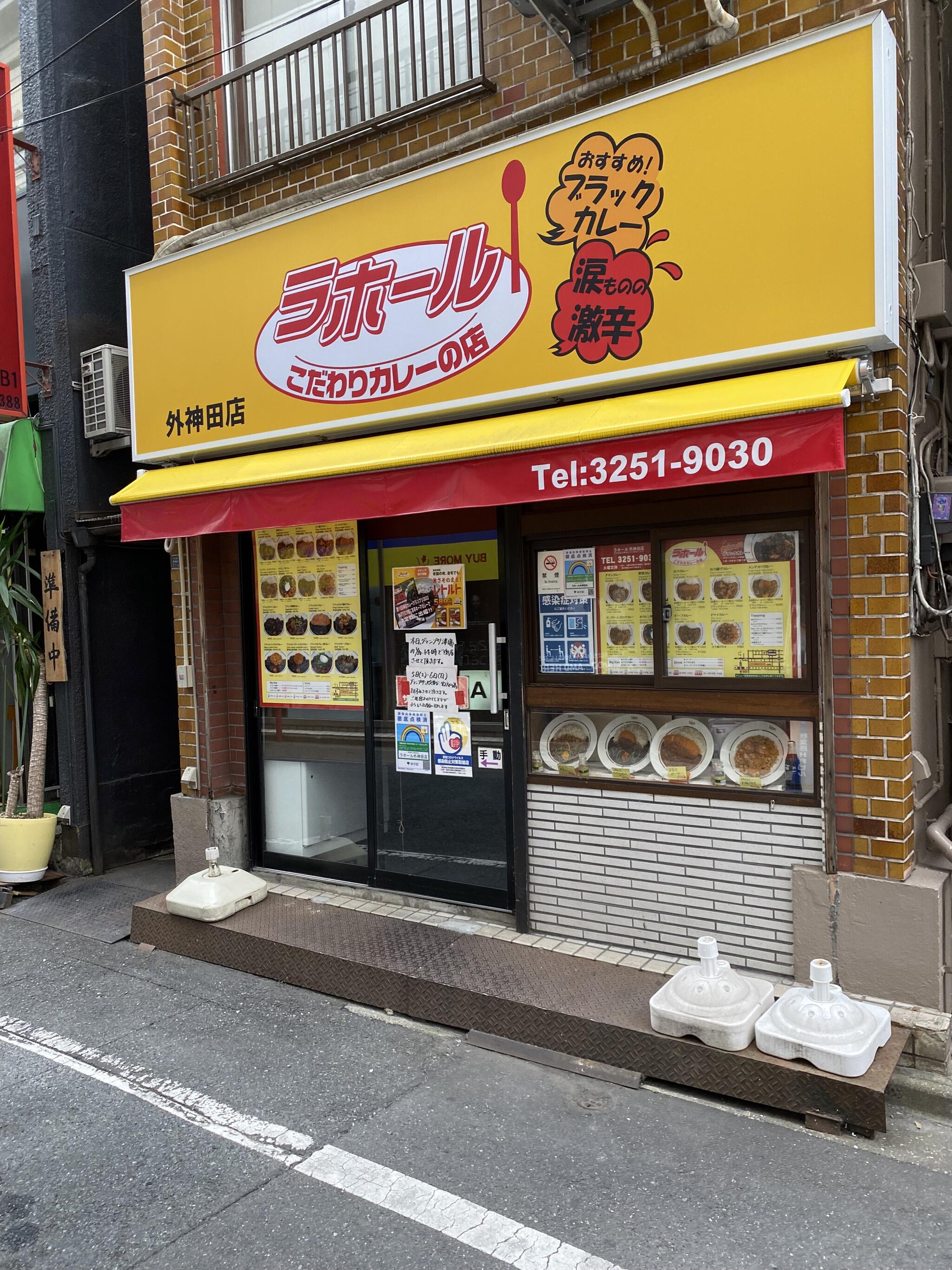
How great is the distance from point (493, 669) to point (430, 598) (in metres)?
0.67

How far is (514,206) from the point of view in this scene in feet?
16.6

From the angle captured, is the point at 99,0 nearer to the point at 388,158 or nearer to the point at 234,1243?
the point at 388,158

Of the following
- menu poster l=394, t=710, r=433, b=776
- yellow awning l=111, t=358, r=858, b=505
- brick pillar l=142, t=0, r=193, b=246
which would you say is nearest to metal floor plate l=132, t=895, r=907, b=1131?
menu poster l=394, t=710, r=433, b=776

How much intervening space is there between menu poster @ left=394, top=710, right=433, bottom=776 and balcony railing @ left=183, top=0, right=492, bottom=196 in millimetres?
3858

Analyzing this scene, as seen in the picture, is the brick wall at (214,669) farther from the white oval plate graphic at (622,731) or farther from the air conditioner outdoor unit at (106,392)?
the white oval plate graphic at (622,731)

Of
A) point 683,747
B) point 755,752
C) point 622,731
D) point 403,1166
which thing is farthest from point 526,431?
point 403,1166

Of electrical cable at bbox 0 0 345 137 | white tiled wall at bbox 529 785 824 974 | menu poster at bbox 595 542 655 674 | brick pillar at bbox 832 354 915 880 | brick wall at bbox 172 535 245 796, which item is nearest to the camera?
brick pillar at bbox 832 354 915 880

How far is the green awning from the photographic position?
7664 mm

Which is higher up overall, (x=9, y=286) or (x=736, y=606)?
(x=9, y=286)

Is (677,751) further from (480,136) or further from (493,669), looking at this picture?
(480,136)

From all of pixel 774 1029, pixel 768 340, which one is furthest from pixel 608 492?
pixel 774 1029

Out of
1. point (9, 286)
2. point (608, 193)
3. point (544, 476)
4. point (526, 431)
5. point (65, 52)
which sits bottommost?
point (544, 476)

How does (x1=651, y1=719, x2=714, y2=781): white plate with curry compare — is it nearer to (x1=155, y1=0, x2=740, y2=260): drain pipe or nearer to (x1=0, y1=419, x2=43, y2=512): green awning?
(x1=155, y1=0, x2=740, y2=260): drain pipe

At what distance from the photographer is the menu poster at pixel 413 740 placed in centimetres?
606
